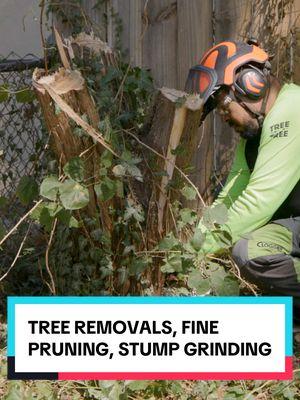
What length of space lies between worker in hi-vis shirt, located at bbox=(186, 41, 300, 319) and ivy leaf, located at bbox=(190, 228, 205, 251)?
9.2 inches

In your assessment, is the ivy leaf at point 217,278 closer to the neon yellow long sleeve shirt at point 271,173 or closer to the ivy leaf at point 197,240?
the ivy leaf at point 197,240

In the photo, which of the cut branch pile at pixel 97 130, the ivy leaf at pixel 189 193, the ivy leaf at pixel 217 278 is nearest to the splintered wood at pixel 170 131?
the cut branch pile at pixel 97 130

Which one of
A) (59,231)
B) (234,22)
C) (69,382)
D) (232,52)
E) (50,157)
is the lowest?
(69,382)

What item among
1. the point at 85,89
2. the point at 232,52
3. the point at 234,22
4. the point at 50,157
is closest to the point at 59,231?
the point at 50,157

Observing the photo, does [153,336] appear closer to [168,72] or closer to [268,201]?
[268,201]

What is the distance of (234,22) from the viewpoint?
4.96 meters

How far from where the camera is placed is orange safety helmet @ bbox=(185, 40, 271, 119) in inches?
170

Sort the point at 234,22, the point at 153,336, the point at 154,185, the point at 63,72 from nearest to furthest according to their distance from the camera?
1. the point at 153,336
2. the point at 63,72
3. the point at 154,185
4. the point at 234,22

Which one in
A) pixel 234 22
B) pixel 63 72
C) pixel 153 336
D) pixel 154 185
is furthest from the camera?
pixel 234 22

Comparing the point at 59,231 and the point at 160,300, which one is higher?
the point at 59,231

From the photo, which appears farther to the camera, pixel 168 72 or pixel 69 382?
pixel 168 72

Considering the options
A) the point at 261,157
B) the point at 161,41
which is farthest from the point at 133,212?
the point at 161,41

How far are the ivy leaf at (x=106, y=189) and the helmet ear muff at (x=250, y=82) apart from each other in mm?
915

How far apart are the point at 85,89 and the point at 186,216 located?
2.61 ft
